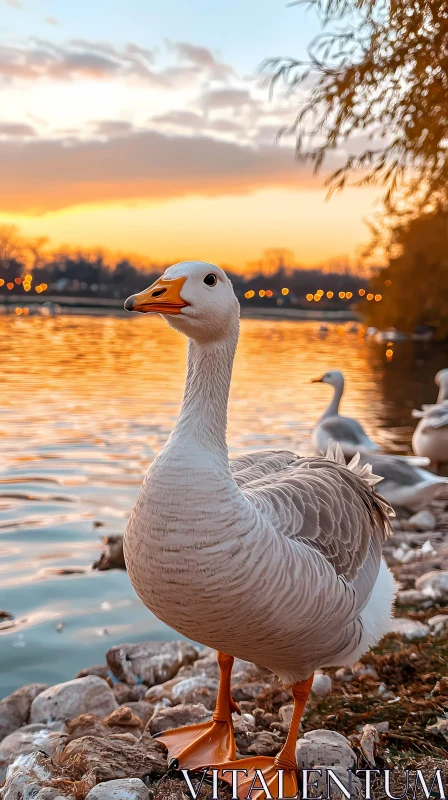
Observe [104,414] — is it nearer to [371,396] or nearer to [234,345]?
[371,396]

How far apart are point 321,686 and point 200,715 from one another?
90cm

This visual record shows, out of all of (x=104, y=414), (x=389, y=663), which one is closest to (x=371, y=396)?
(x=104, y=414)

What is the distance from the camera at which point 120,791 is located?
10.7 feet

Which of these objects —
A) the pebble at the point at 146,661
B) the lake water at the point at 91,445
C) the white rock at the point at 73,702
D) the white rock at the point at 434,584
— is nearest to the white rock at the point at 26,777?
the white rock at the point at 73,702

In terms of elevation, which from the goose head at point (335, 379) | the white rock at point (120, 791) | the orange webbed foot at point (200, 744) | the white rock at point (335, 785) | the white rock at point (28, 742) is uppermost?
the goose head at point (335, 379)

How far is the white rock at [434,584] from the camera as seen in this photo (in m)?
6.63

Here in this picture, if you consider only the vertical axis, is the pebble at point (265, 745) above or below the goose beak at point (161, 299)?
below

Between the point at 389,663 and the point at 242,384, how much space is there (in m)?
19.0

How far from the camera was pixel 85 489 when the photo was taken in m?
10.7

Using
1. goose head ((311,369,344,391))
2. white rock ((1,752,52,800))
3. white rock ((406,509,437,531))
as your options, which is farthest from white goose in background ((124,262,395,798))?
goose head ((311,369,344,391))

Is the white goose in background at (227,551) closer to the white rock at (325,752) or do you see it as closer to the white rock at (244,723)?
the white rock at (325,752)

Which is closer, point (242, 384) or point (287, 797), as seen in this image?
point (287, 797)

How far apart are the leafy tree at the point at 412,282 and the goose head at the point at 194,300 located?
3961 centimetres

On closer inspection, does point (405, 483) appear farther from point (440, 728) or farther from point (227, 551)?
point (227, 551)
